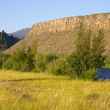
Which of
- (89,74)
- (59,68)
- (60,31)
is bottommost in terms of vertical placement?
(89,74)

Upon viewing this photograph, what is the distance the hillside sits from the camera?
461 feet

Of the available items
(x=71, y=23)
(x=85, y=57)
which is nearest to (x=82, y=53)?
(x=85, y=57)

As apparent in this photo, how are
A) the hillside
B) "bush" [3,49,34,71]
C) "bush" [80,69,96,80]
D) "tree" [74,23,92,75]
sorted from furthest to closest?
the hillside, "bush" [3,49,34,71], "tree" [74,23,92,75], "bush" [80,69,96,80]

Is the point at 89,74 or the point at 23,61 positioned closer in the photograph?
the point at 89,74

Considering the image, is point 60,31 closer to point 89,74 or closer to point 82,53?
point 82,53

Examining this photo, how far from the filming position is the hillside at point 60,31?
461 ft

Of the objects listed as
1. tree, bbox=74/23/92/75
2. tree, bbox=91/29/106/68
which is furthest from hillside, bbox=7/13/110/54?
tree, bbox=74/23/92/75

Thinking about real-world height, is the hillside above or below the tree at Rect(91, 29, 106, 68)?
above

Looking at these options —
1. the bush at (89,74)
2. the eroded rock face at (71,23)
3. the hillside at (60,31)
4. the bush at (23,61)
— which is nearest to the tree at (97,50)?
the bush at (89,74)

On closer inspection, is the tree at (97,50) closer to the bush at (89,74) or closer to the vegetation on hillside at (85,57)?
the vegetation on hillside at (85,57)

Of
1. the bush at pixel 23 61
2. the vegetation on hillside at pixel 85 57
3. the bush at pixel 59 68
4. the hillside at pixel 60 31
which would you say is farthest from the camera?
the hillside at pixel 60 31

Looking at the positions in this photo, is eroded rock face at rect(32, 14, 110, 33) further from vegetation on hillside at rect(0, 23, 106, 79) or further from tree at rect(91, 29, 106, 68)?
tree at rect(91, 29, 106, 68)

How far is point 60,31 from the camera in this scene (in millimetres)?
170250

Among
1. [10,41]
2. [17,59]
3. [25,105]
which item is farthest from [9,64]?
[10,41]
